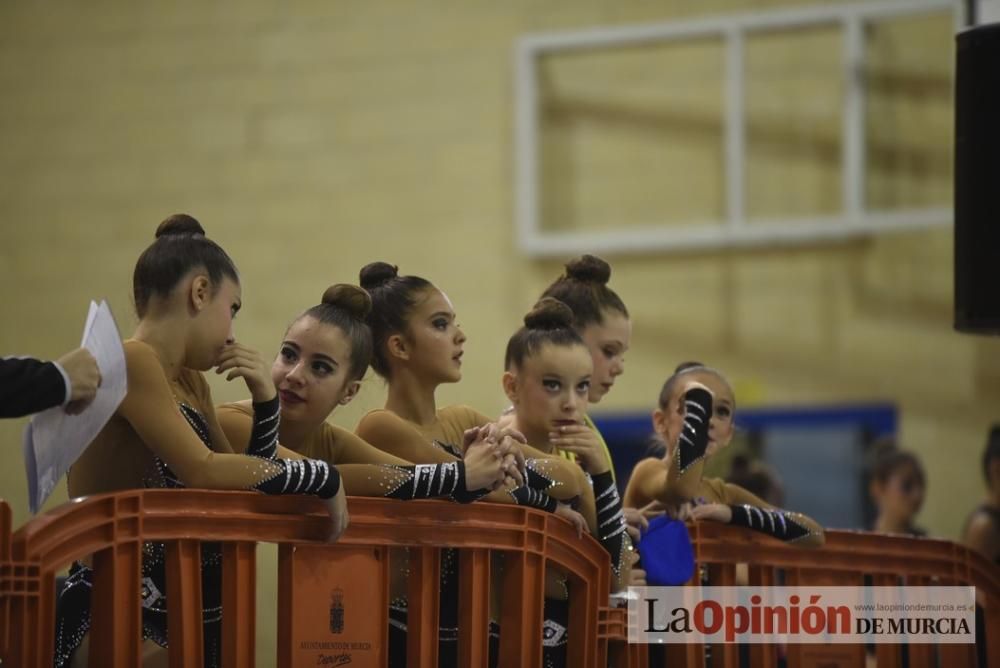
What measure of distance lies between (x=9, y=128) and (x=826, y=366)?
4935 mm

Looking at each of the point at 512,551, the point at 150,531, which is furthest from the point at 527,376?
the point at 150,531

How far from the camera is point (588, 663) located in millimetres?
3201

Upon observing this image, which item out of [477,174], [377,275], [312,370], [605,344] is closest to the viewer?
[312,370]

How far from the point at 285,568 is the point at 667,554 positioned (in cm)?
107

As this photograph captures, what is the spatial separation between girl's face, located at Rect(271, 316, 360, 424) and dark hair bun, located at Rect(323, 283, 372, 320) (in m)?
0.08

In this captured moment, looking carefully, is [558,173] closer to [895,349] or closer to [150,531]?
[895,349]

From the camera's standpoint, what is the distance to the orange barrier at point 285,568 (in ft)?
7.79

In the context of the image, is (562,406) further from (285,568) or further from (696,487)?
(285,568)

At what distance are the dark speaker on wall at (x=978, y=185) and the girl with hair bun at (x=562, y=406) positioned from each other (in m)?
1.10

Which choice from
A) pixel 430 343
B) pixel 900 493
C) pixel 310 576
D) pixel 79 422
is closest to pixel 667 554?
pixel 430 343

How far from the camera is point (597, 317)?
3977mm

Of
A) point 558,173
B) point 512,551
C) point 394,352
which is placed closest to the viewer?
point 512,551

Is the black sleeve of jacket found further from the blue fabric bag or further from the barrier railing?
the blue fabric bag

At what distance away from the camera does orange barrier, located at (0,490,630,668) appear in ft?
7.79
